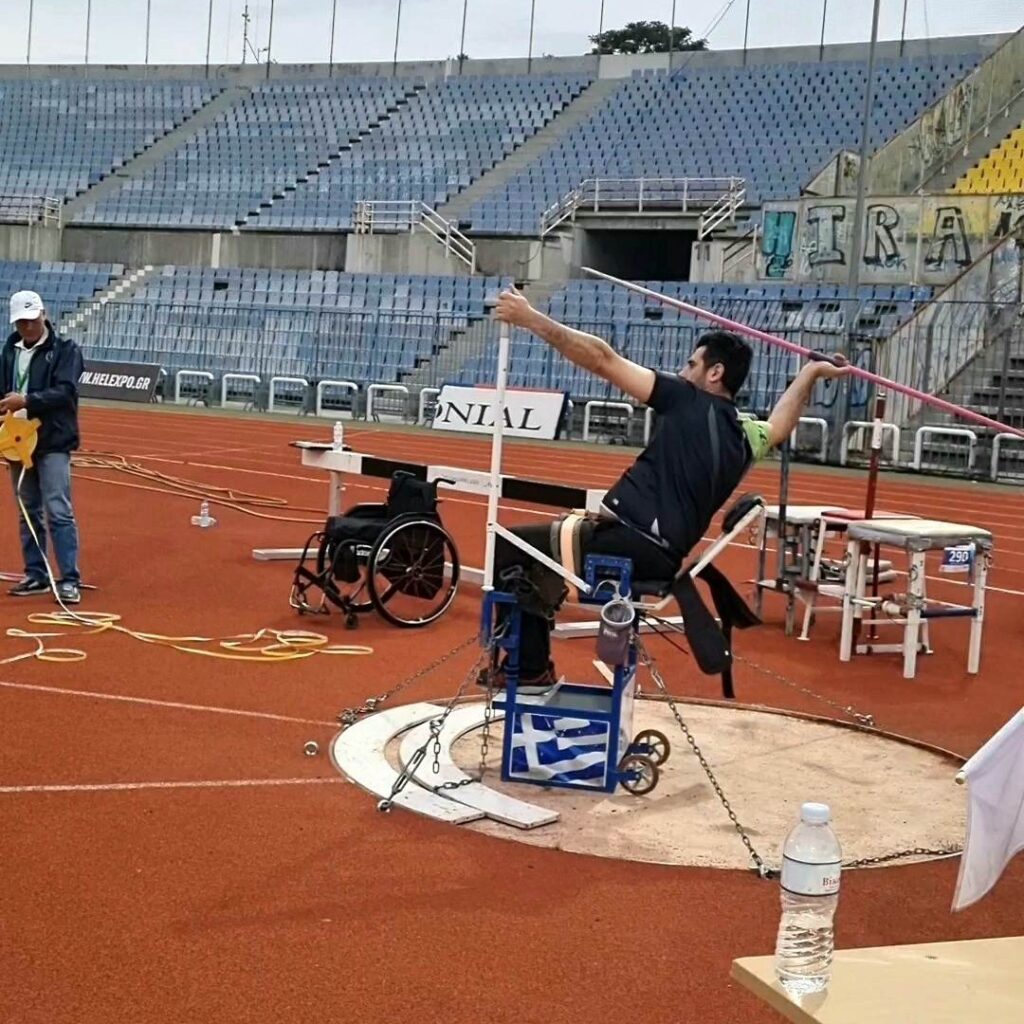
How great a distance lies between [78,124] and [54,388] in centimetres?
3700

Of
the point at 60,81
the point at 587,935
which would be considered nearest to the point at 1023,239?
the point at 587,935

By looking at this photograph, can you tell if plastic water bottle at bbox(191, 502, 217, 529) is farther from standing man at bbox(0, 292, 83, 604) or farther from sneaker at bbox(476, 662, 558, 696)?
sneaker at bbox(476, 662, 558, 696)

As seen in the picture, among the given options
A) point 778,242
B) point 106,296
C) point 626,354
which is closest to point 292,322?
point 106,296

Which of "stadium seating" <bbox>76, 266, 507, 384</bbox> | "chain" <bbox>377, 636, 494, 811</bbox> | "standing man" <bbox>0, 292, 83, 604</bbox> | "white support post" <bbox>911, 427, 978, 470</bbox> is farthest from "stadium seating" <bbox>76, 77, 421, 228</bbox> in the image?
"chain" <bbox>377, 636, 494, 811</bbox>

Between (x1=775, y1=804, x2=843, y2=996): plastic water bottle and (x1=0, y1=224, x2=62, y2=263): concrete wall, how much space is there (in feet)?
120

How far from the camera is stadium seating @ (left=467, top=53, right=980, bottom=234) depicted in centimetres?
3134

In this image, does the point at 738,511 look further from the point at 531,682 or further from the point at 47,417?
the point at 47,417

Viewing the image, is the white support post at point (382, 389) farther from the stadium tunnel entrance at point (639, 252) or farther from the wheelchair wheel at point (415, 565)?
the wheelchair wheel at point (415, 565)

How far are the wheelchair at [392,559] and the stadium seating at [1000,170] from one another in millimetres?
20977

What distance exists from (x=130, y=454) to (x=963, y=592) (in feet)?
37.2

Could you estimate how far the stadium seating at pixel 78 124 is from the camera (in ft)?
131

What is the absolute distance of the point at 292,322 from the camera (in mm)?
29031

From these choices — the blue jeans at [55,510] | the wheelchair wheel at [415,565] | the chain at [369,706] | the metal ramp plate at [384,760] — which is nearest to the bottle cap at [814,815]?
the metal ramp plate at [384,760]

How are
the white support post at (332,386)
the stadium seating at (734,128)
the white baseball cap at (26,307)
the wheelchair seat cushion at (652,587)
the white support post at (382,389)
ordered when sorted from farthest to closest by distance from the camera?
the stadium seating at (734,128)
the white support post at (332,386)
the white support post at (382,389)
the white baseball cap at (26,307)
the wheelchair seat cushion at (652,587)
